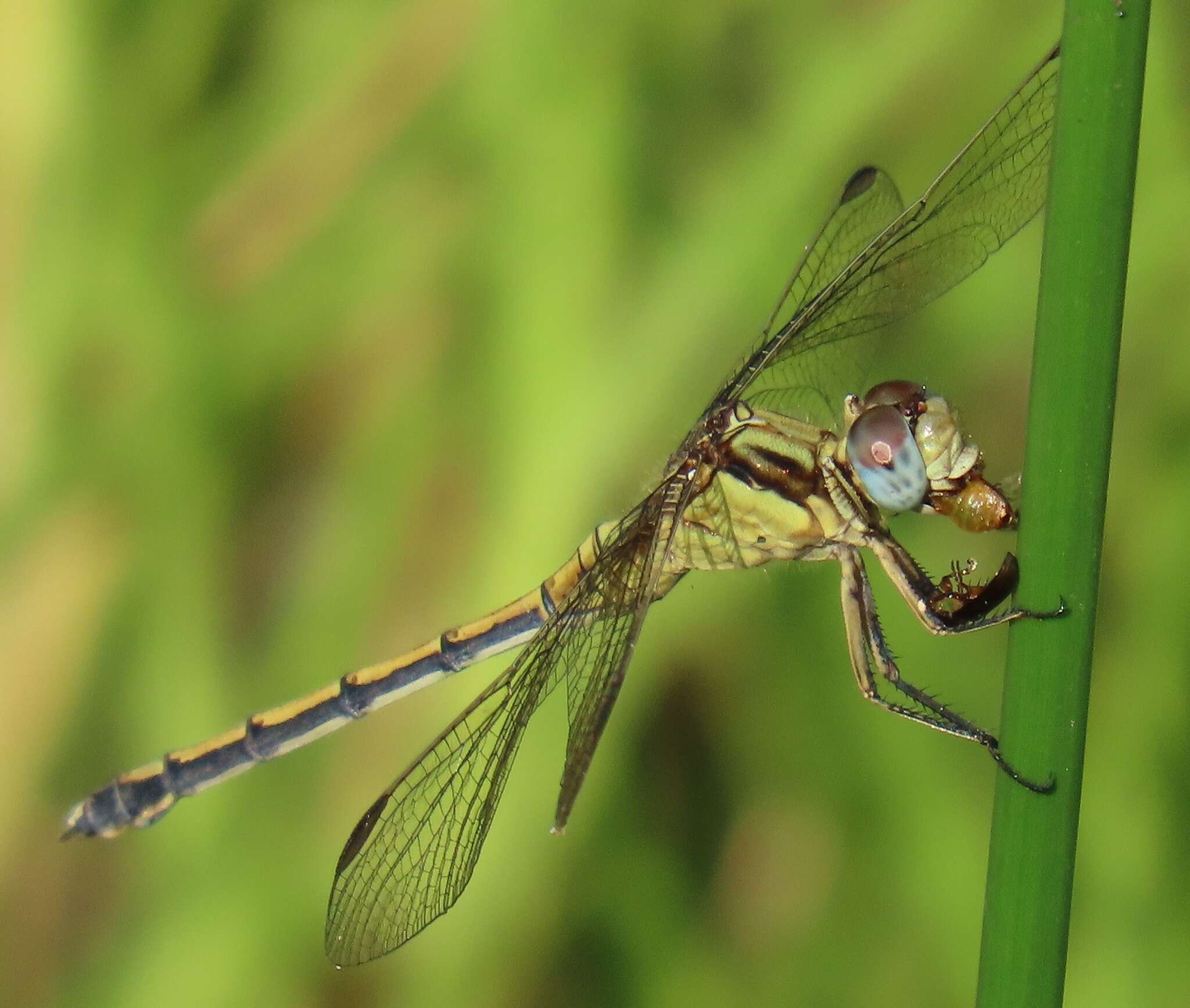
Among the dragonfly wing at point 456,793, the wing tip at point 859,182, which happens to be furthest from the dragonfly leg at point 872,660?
the wing tip at point 859,182

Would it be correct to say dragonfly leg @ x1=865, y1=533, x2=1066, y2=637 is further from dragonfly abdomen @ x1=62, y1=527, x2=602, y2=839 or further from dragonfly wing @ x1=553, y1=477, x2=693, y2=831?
dragonfly abdomen @ x1=62, y1=527, x2=602, y2=839

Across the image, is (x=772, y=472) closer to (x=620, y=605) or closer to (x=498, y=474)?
(x=620, y=605)

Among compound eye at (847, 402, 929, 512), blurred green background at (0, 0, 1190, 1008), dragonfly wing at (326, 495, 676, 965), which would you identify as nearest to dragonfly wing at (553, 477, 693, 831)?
dragonfly wing at (326, 495, 676, 965)

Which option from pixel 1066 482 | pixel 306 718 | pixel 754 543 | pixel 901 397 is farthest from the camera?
pixel 306 718

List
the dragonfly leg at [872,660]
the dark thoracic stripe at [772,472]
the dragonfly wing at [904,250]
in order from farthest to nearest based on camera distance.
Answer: the dark thoracic stripe at [772,472]
the dragonfly wing at [904,250]
the dragonfly leg at [872,660]

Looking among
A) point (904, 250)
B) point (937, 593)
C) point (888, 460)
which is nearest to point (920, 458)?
point (888, 460)

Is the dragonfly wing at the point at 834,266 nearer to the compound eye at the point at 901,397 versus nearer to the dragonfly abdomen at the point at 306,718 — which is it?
the compound eye at the point at 901,397
